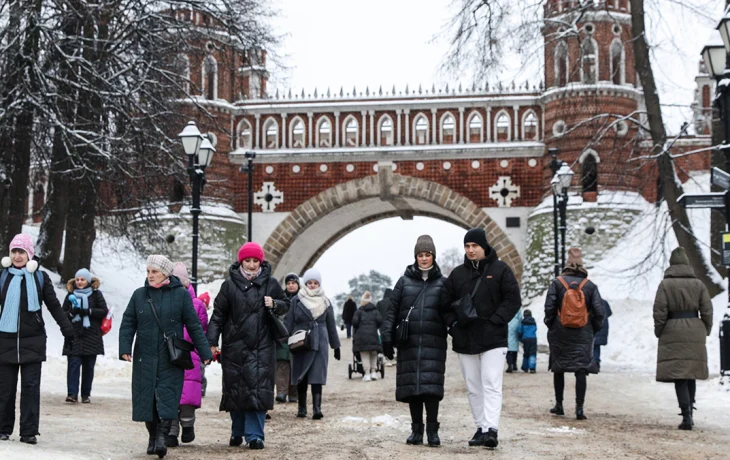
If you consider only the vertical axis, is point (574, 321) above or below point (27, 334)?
above

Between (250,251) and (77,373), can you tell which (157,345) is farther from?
(77,373)

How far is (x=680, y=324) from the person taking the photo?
9.12 metres

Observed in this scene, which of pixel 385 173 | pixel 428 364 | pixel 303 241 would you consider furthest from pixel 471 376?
pixel 303 241

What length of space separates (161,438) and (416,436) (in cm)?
191

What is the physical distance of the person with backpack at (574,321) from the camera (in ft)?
30.8

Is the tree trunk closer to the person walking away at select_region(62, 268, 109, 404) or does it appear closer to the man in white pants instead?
the person walking away at select_region(62, 268, 109, 404)

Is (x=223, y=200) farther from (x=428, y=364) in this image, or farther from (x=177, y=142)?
(x=428, y=364)

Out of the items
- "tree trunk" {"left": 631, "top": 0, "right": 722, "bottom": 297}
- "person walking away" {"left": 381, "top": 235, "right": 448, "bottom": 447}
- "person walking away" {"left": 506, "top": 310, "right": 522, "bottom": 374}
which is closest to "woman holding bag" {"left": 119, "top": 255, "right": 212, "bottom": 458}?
"person walking away" {"left": 381, "top": 235, "right": 448, "bottom": 447}

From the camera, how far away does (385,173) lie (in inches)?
1198

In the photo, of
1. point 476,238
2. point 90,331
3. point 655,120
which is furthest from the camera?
point 655,120

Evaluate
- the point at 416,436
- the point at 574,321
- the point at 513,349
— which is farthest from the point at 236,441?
the point at 513,349

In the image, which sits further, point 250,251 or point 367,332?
point 367,332

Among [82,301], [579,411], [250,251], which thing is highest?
[250,251]

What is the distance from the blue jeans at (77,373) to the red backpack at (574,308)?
5.04 m
